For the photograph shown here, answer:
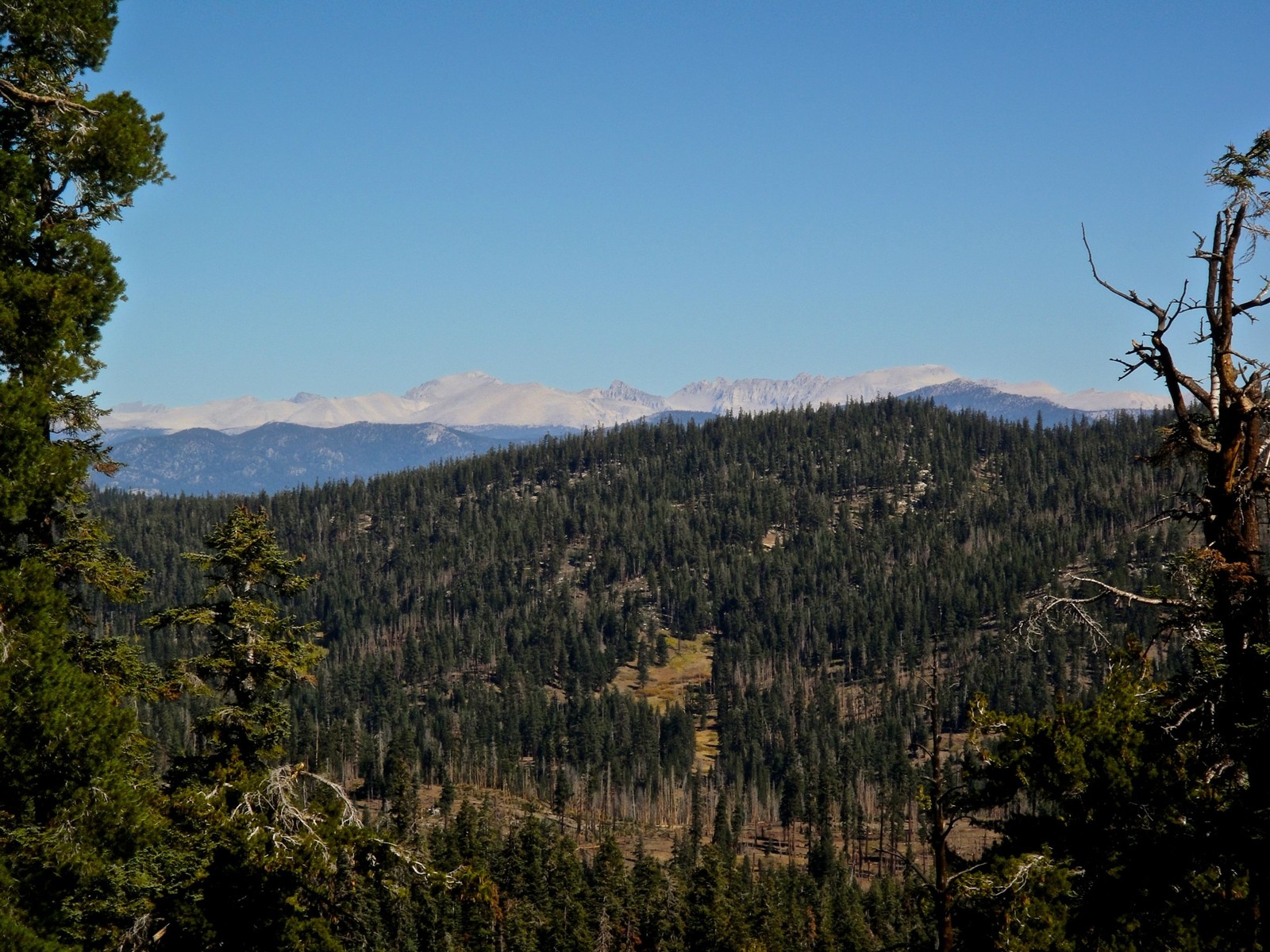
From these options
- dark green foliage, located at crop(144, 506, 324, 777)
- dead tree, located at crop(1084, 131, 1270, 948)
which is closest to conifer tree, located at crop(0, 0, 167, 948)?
dark green foliage, located at crop(144, 506, 324, 777)

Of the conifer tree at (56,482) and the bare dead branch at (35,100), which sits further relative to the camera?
the bare dead branch at (35,100)

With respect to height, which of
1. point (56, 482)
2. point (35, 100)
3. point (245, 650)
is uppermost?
point (35, 100)

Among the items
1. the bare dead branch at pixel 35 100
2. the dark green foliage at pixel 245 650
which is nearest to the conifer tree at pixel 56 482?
the bare dead branch at pixel 35 100

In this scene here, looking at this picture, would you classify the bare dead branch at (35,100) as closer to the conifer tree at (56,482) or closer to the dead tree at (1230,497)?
the conifer tree at (56,482)

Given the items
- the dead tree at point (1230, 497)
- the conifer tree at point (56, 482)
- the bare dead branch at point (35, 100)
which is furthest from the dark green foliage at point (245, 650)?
the dead tree at point (1230, 497)

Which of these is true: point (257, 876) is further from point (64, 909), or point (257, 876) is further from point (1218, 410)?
point (1218, 410)

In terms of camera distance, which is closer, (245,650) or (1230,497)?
(1230,497)

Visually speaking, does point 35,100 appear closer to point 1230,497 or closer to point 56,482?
point 56,482

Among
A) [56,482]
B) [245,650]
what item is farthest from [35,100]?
[245,650]

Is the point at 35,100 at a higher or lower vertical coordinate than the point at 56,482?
higher

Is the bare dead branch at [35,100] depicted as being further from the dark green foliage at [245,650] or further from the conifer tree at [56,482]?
the dark green foliage at [245,650]

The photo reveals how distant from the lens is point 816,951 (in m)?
80.2

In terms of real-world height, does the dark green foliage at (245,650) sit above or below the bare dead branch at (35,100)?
below

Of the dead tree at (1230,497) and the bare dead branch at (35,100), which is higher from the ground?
the bare dead branch at (35,100)
